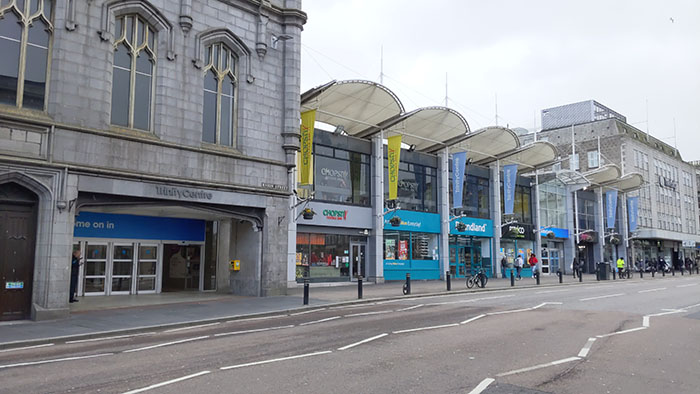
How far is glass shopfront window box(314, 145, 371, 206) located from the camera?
27141mm

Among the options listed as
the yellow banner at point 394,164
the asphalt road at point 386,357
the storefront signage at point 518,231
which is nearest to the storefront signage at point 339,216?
the yellow banner at point 394,164

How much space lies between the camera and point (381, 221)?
1137 inches

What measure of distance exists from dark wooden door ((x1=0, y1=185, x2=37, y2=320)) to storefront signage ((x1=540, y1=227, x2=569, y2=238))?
123 feet

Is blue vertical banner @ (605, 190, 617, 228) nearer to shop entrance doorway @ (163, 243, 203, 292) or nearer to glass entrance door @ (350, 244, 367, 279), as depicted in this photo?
glass entrance door @ (350, 244, 367, 279)

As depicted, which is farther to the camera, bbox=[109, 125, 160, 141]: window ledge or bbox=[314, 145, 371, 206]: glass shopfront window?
bbox=[314, 145, 371, 206]: glass shopfront window

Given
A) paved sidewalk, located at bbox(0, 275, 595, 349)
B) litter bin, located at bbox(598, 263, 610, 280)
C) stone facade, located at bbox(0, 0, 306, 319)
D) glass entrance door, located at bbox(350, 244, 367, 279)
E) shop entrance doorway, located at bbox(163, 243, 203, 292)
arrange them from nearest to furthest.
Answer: paved sidewalk, located at bbox(0, 275, 595, 349) < stone facade, located at bbox(0, 0, 306, 319) < shop entrance doorway, located at bbox(163, 243, 203, 292) < glass entrance door, located at bbox(350, 244, 367, 279) < litter bin, located at bbox(598, 263, 610, 280)

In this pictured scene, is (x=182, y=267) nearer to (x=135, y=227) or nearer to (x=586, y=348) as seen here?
(x=135, y=227)

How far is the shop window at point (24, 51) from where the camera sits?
1473cm

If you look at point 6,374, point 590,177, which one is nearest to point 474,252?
point 590,177

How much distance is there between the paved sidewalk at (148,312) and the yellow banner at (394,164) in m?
7.00

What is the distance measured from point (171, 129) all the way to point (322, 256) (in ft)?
37.5

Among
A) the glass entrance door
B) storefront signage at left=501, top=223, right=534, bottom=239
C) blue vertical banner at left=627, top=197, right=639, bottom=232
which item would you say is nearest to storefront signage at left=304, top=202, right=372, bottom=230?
the glass entrance door

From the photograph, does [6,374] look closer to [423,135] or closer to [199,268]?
[199,268]

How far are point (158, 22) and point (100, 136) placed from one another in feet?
15.5
